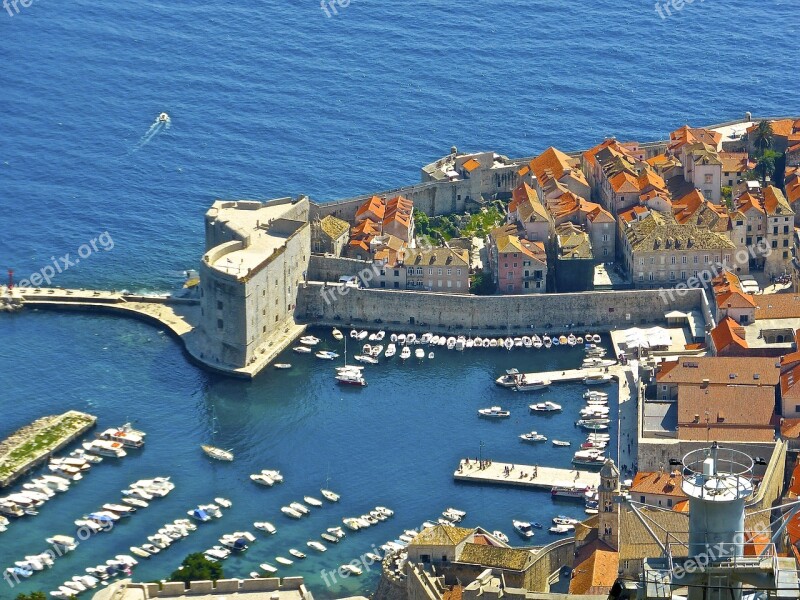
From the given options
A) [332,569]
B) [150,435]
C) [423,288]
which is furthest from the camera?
[423,288]

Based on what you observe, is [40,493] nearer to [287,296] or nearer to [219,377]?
[219,377]

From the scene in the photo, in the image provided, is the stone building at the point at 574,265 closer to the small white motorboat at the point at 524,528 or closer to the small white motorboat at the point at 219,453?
the small white motorboat at the point at 219,453

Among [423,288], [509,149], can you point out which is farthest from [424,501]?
[509,149]

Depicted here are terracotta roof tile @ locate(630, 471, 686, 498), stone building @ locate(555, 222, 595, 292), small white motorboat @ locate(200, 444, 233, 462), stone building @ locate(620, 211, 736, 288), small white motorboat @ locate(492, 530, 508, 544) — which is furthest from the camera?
stone building @ locate(555, 222, 595, 292)

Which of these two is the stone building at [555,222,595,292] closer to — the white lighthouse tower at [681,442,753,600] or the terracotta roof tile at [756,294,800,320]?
the terracotta roof tile at [756,294,800,320]

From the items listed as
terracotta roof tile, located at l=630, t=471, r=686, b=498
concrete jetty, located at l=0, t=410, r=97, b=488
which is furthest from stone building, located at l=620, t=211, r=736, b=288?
concrete jetty, located at l=0, t=410, r=97, b=488

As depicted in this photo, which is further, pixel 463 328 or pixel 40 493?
pixel 463 328

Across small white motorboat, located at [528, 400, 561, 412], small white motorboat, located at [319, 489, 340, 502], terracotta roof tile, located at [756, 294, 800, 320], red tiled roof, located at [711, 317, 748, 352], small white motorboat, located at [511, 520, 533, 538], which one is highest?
terracotta roof tile, located at [756, 294, 800, 320]
